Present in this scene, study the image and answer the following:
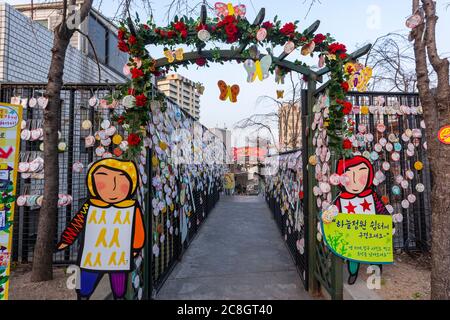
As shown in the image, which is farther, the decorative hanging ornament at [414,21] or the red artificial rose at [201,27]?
the red artificial rose at [201,27]

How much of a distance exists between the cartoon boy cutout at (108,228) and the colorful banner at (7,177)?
0.45 m

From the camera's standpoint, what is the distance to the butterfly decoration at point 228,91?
3.19 meters

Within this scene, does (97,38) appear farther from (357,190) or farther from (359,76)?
(357,190)

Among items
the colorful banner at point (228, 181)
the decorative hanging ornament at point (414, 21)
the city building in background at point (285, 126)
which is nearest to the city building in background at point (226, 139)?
the colorful banner at point (228, 181)

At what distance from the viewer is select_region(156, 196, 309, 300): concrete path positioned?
3.59 metres

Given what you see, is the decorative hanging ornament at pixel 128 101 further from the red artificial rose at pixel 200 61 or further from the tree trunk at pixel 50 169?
the tree trunk at pixel 50 169

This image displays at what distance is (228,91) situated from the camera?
10.5 ft

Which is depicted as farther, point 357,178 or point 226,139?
point 226,139

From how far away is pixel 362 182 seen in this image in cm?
293

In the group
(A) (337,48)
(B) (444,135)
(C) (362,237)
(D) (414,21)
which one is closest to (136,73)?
(A) (337,48)

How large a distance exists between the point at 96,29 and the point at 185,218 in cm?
730

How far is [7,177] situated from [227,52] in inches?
99.6

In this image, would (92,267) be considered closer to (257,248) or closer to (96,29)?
(257,248)
